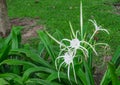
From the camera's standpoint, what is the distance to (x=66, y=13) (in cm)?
998

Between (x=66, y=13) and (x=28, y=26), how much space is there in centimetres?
135

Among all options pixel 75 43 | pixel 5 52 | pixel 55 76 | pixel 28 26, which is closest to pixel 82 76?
pixel 55 76

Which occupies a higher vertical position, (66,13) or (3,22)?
(3,22)

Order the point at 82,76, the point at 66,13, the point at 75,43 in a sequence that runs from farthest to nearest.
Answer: the point at 66,13 < the point at 82,76 < the point at 75,43

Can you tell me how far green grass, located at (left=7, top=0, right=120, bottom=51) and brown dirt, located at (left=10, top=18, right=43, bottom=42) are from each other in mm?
201

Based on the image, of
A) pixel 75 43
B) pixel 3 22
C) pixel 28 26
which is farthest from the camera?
pixel 28 26

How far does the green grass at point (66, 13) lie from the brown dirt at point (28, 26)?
20 cm

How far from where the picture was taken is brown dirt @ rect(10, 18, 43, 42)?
837 cm

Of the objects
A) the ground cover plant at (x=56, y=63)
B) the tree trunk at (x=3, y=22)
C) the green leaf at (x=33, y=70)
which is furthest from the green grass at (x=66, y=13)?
the green leaf at (x=33, y=70)

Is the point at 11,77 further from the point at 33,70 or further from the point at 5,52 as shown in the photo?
the point at 5,52

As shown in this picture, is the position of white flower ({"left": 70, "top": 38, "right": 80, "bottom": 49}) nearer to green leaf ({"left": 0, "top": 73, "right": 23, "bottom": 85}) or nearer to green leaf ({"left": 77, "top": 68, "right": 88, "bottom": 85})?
green leaf ({"left": 77, "top": 68, "right": 88, "bottom": 85})

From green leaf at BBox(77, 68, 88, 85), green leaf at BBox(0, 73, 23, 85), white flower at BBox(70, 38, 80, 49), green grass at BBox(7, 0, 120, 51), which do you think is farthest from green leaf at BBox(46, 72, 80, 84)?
green grass at BBox(7, 0, 120, 51)

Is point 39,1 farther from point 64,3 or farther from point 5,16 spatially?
point 5,16

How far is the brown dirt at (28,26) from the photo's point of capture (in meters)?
8.37
